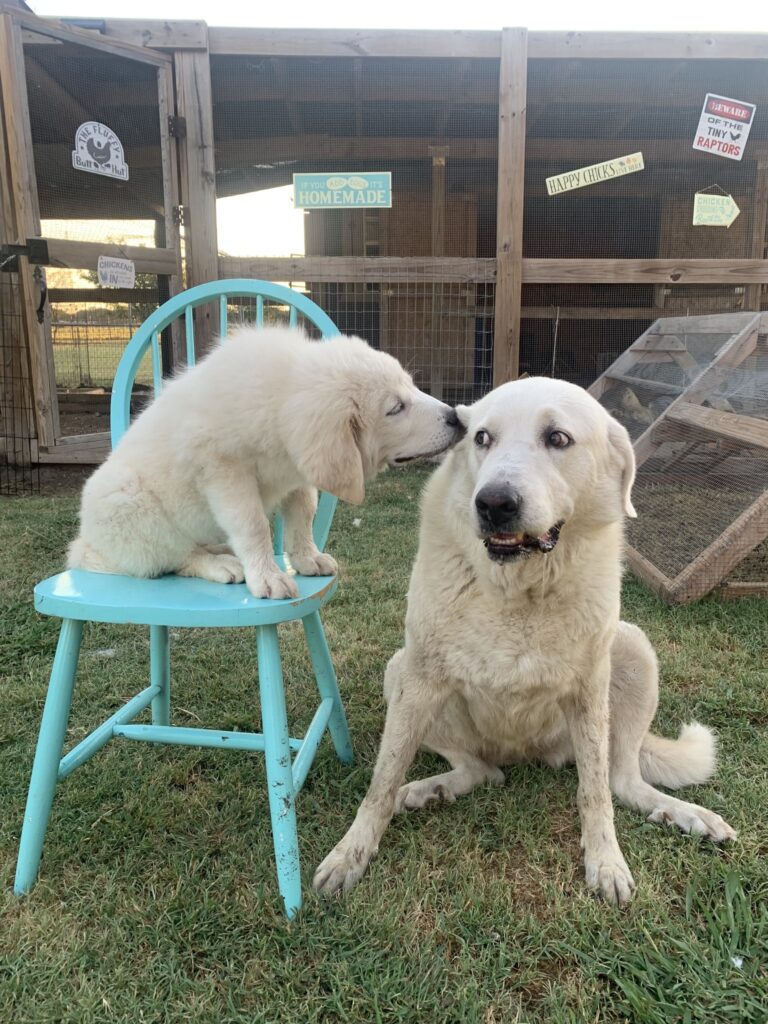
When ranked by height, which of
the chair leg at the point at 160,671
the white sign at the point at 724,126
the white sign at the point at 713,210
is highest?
the white sign at the point at 724,126

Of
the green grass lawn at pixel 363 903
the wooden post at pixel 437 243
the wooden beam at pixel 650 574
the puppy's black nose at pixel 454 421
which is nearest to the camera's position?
A: the green grass lawn at pixel 363 903

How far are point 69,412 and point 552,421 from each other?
5651 millimetres

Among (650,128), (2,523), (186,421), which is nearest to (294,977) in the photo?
(186,421)

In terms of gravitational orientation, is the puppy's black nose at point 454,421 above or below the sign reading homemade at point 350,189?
below

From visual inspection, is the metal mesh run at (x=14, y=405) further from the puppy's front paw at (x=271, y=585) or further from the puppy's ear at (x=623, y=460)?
the puppy's ear at (x=623, y=460)

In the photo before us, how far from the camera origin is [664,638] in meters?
3.00

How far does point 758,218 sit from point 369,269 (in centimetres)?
316

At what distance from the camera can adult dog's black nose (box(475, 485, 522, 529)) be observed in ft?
4.76

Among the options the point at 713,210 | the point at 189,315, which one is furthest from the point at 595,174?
the point at 189,315

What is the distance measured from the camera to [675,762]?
2018mm

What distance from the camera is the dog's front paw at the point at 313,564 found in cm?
194

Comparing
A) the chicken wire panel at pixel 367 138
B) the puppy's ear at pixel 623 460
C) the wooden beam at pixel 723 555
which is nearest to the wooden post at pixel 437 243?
the chicken wire panel at pixel 367 138

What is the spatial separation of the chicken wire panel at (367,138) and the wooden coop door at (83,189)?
0.57 meters

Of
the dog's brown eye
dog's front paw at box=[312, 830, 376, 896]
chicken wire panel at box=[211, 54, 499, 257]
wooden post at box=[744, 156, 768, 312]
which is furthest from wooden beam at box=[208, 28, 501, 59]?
dog's front paw at box=[312, 830, 376, 896]
